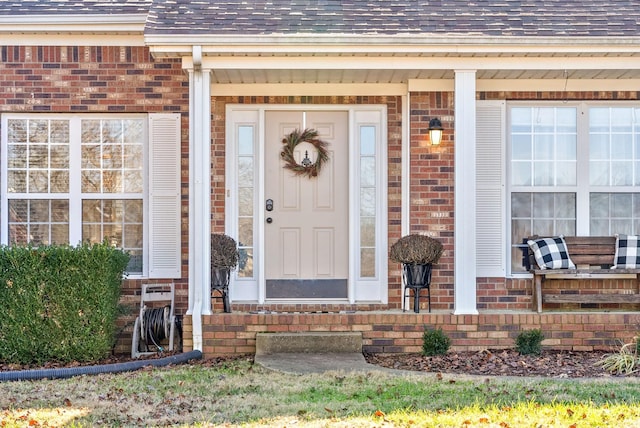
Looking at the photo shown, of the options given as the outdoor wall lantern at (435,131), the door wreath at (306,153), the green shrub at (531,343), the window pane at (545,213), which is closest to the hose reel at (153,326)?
the door wreath at (306,153)

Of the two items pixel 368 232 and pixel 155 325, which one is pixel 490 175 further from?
pixel 155 325

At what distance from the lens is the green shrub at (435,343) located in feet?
25.7

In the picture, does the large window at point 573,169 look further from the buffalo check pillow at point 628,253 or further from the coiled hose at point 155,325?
the coiled hose at point 155,325

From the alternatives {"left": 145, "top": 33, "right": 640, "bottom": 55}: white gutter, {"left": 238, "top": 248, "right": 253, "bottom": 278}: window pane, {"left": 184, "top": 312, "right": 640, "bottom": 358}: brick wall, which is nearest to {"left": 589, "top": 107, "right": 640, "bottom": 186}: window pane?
{"left": 145, "top": 33, "right": 640, "bottom": 55}: white gutter

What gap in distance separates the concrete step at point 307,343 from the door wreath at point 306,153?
2.02 meters

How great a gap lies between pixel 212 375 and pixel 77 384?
3.55ft

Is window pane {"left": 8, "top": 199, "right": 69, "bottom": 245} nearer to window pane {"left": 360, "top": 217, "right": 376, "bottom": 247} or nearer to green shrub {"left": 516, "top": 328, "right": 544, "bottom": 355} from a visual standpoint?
window pane {"left": 360, "top": 217, "right": 376, "bottom": 247}

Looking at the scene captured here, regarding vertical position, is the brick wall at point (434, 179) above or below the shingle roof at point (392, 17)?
below

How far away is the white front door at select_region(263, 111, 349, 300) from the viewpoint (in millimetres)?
9156

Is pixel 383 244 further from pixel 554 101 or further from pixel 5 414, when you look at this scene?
pixel 5 414

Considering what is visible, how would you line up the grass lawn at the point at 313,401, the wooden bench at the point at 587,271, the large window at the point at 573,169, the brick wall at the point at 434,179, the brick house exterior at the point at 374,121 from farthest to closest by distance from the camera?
the large window at the point at 573,169 < the brick wall at the point at 434,179 < the wooden bench at the point at 587,271 < the brick house exterior at the point at 374,121 < the grass lawn at the point at 313,401

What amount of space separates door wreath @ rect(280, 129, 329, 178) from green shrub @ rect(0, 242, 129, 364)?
2.31m

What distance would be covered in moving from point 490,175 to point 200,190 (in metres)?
3.15

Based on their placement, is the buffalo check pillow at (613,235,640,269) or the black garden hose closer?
the black garden hose
